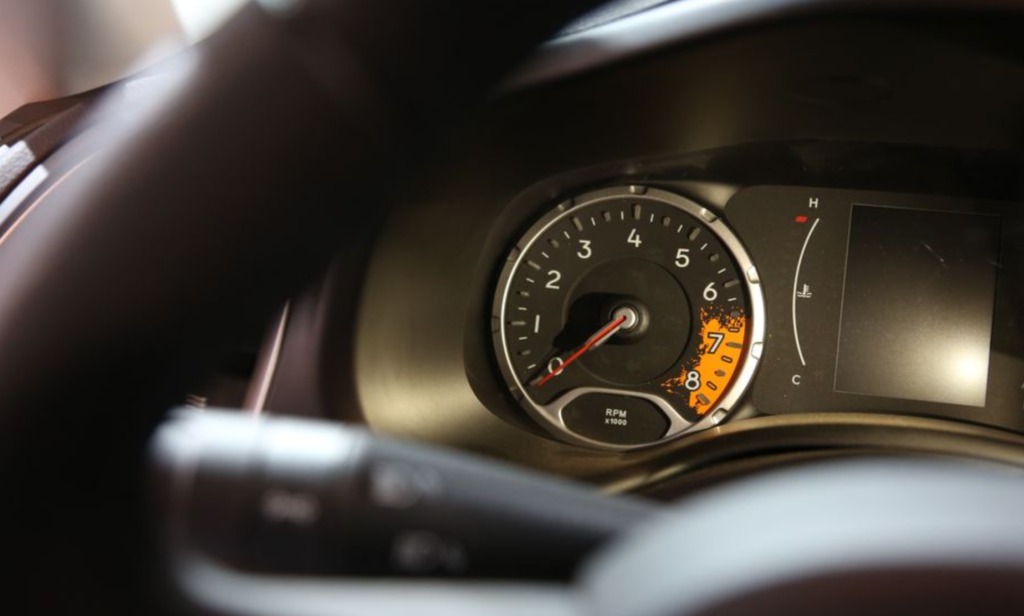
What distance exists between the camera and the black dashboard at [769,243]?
4.06 ft

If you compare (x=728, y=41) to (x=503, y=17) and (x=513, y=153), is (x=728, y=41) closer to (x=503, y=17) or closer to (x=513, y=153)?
(x=513, y=153)

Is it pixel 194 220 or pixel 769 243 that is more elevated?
pixel 769 243

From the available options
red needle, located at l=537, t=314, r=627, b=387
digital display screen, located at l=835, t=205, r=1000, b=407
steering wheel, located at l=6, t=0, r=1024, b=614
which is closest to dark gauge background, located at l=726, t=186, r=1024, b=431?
digital display screen, located at l=835, t=205, r=1000, b=407

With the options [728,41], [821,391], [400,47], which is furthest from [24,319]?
[821,391]

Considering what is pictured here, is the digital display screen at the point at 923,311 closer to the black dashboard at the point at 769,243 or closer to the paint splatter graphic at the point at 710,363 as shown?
the black dashboard at the point at 769,243

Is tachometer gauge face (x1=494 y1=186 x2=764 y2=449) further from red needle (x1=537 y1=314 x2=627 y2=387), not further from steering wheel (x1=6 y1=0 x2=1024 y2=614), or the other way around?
steering wheel (x1=6 y1=0 x2=1024 y2=614)

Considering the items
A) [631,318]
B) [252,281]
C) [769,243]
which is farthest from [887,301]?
[252,281]

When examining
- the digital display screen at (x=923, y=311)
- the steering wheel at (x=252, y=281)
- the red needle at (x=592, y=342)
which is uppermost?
the digital display screen at (x=923, y=311)

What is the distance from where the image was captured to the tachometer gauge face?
167 cm

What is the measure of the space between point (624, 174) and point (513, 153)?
31 centimetres

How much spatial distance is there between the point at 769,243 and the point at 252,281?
4.24 feet

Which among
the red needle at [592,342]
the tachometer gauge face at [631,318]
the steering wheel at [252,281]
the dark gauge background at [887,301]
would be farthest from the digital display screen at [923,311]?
the steering wheel at [252,281]

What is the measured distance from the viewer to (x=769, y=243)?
67.2 inches

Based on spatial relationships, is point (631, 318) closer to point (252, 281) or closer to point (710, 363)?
point (710, 363)
